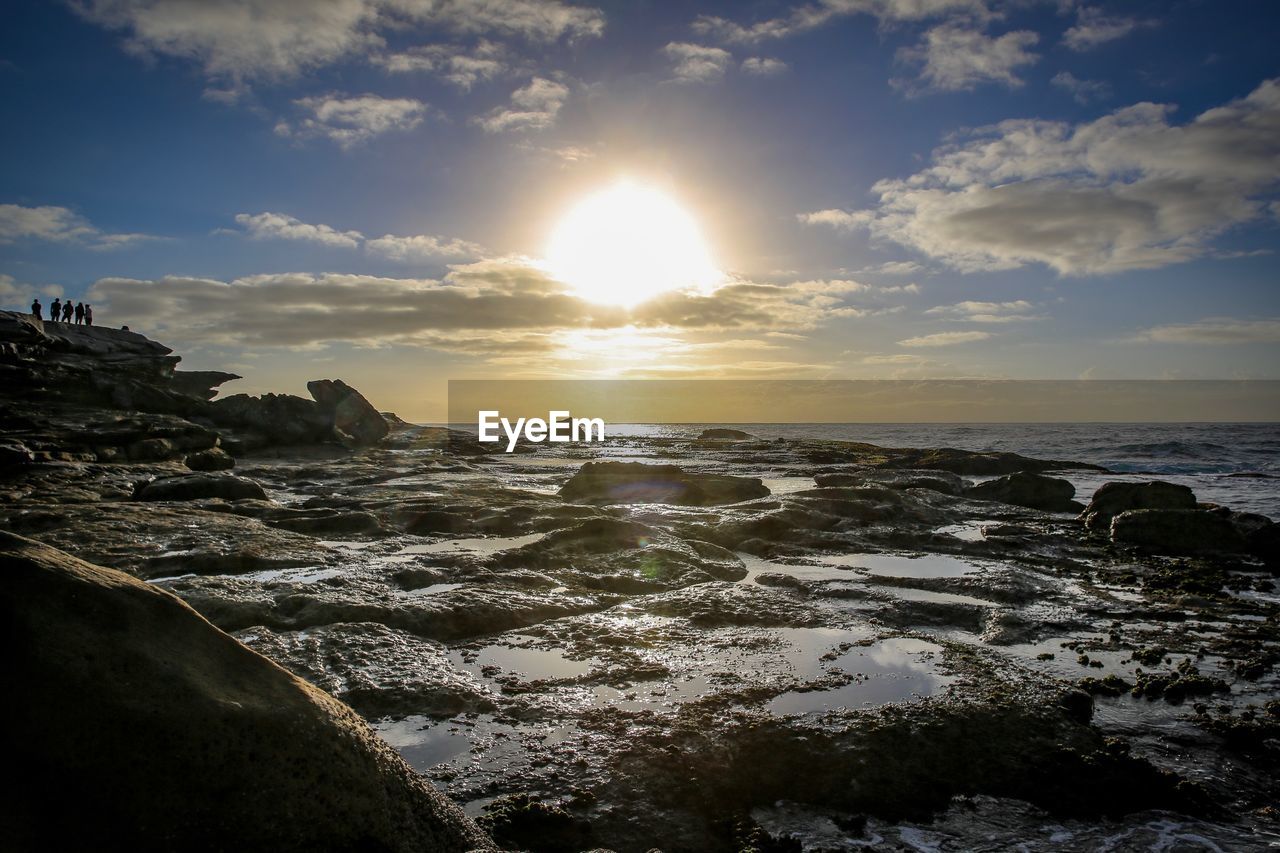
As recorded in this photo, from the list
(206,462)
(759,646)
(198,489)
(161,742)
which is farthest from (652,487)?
(161,742)

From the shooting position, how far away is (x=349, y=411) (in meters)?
54.3

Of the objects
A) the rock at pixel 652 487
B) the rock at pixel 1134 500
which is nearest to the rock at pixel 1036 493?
the rock at pixel 1134 500

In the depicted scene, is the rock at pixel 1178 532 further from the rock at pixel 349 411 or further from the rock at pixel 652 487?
the rock at pixel 349 411

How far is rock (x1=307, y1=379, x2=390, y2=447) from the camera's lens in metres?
52.6

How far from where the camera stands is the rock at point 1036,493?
2703 centimetres

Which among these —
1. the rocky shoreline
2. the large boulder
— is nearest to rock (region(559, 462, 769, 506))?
the rocky shoreline

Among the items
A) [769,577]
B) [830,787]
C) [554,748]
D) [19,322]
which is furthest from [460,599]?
[19,322]

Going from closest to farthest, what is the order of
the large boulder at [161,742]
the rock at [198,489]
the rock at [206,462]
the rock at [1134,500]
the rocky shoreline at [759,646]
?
the large boulder at [161,742] < the rocky shoreline at [759,646] < the rock at [198,489] < the rock at [1134,500] < the rock at [206,462]

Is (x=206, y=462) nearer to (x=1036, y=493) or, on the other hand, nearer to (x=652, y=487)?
(x=652, y=487)

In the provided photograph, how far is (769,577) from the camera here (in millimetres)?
14008

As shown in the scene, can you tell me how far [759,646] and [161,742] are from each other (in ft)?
25.0

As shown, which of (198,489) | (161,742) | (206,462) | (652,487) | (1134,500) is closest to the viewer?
(161,742)

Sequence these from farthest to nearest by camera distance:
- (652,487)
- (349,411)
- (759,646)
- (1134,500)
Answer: (349,411)
(652,487)
(1134,500)
(759,646)

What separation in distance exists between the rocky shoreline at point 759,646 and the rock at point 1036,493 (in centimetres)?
239
